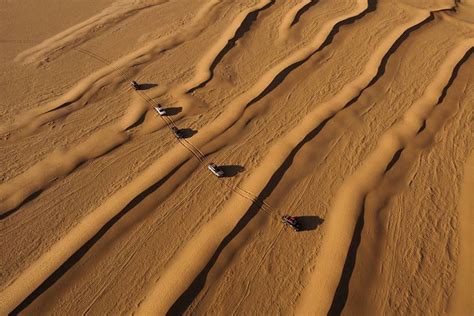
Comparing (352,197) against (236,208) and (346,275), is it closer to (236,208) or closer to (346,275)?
(346,275)

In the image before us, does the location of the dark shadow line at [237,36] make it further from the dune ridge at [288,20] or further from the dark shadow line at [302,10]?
the dark shadow line at [302,10]

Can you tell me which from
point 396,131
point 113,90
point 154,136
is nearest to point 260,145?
point 154,136

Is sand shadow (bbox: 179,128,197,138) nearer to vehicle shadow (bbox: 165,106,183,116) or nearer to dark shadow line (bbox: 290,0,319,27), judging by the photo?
vehicle shadow (bbox: 165,106,183,116)

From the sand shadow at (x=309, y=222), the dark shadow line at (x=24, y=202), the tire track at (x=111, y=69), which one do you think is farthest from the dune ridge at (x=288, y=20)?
the dark shadow line at (x=24, y=202)

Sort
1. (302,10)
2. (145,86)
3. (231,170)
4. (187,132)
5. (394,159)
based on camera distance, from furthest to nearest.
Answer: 1. (302,10)
2. (145,86)
3. (187,132)
4. (394,159)
5. (231,170)

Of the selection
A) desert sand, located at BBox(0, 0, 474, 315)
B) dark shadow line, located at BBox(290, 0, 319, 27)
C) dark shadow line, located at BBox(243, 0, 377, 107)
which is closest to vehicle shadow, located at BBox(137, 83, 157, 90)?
desert sand, located at BBox(0, 0, 474, 315)

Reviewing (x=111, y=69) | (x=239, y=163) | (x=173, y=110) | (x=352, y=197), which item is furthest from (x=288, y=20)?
(x=352, y=197)

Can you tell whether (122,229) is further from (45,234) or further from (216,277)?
(216,277)
